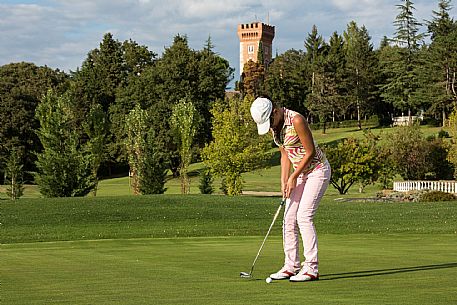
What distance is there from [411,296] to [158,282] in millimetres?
2840

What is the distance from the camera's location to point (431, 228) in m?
22.4

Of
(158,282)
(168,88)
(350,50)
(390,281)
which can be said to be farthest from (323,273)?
(350,50)

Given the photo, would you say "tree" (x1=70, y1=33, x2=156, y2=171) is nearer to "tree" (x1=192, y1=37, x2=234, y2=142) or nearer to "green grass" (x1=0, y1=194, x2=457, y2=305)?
"tree" (x1=192, y1=37, x2=234, y2=142)

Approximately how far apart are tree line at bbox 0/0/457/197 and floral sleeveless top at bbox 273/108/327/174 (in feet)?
121

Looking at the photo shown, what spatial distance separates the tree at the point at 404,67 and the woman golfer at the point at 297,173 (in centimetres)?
8319

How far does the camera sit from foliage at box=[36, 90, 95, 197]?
129 ft

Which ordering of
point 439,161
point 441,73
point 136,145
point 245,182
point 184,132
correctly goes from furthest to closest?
point 441,73
point 245,182
point 439,161
point 136,145
point 184,132

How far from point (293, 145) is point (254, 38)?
171m

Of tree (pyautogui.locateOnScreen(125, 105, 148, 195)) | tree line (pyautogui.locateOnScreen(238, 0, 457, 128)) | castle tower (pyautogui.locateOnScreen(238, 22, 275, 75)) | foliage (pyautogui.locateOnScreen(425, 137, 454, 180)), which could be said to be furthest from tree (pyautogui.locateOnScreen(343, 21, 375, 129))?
castle tower (pyautogui.locateOnScreen(238, 22, 275, 75))

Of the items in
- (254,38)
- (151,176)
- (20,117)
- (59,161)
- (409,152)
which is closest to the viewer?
(59,161)

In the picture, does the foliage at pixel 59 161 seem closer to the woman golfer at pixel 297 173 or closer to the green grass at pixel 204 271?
the green grass at pixel 204 271

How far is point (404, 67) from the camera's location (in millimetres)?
92750

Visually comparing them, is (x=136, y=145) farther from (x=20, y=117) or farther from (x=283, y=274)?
(x=283, y=274)

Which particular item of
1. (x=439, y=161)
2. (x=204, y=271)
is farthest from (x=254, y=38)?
(x=204, y=271)
